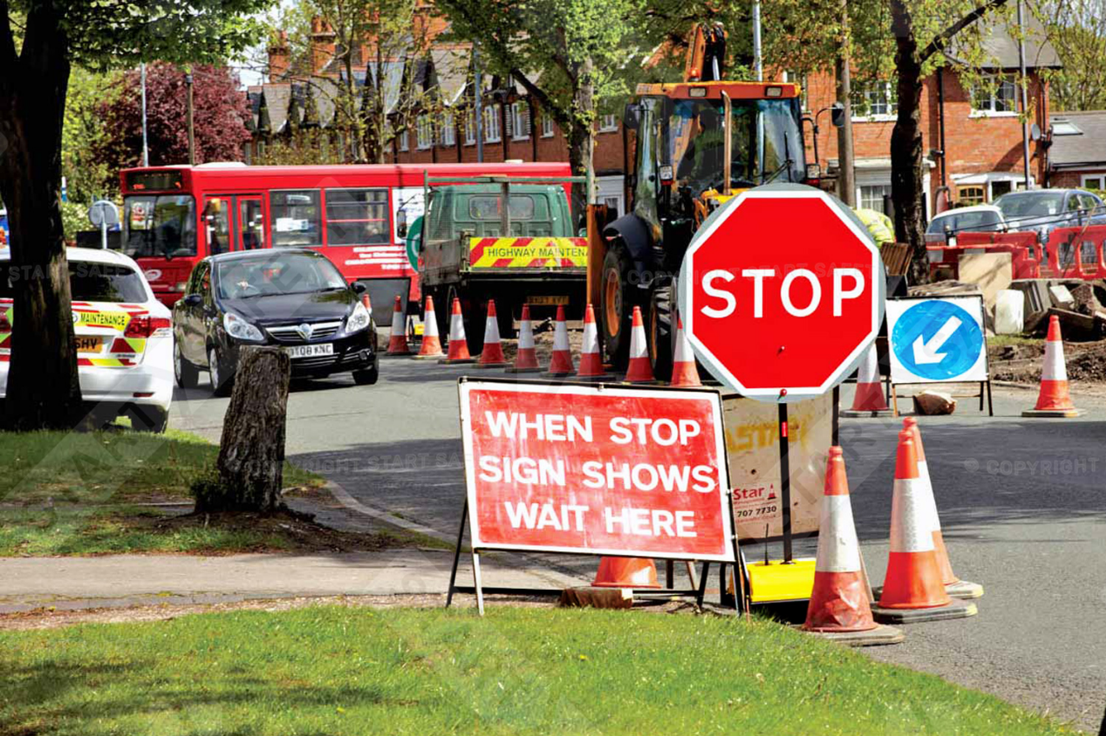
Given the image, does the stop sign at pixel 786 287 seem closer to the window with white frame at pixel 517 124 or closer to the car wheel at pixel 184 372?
the car wheel at pixel 184 372

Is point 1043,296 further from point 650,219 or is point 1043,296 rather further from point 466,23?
point 466,23

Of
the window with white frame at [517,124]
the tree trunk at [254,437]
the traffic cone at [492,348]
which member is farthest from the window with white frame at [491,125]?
the tree trunk at [254,437]

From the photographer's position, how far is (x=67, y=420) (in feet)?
47.9

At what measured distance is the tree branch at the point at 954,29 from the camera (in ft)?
80.3

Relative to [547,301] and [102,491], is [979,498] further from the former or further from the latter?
[547,301]

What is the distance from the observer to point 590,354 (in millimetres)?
18656

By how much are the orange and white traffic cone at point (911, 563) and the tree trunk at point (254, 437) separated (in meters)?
4.08

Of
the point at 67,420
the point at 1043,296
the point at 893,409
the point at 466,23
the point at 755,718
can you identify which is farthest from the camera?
the point at 466,23

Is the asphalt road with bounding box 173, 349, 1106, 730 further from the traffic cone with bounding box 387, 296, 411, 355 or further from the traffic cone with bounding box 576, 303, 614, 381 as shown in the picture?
the traffic cone with bounding box 387, 296, 411, 355

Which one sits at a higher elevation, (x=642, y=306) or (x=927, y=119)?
(x=927, y=119)

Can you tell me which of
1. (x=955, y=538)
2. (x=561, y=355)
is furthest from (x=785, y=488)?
(x=561, y=355)

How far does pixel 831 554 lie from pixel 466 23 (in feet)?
108

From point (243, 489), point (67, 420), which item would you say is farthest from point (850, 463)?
point (67, 420)

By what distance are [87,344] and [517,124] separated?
177 ft
